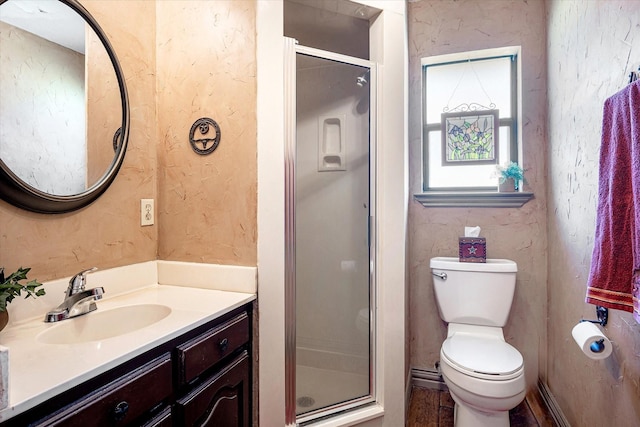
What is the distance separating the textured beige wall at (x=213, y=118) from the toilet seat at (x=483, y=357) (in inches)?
43.7

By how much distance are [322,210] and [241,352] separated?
0.89 meters

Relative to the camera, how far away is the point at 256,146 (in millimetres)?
1375

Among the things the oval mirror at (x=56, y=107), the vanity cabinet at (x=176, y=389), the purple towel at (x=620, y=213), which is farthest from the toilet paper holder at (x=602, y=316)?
the oval mirror at (x=56, y=107)

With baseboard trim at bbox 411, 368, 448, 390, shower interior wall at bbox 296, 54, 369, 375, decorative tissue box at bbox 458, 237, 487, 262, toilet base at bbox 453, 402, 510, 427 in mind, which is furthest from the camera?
baseboard trim at bbox 411, 368, 448, 390

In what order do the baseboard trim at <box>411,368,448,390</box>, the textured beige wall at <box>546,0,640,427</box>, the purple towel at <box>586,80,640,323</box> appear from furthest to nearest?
the baseboard trim at <box>411,368,448,390</box> → the textured beige wall at <box>546,0,640,427</box> → the purple towel at <box>586,80,640,323</box>

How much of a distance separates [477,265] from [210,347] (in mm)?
1553

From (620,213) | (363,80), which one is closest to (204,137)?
(363,80)

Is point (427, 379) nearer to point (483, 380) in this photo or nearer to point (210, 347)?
point (483, 380)

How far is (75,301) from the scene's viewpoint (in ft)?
3.47

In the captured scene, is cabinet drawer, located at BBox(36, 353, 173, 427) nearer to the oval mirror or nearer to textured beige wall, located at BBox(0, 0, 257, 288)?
textured beige wall, located at BBox(0, 0, 257, 288)

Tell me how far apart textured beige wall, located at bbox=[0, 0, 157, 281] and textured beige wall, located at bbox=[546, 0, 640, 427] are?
1864 millimetres

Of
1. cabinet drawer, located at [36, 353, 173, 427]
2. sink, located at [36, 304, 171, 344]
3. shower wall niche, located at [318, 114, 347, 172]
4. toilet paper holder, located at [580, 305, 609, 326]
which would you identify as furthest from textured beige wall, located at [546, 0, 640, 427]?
sink, located at [36, 304, 171, 344]

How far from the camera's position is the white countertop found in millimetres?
638

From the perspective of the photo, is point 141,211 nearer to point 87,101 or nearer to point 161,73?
point 87,101
